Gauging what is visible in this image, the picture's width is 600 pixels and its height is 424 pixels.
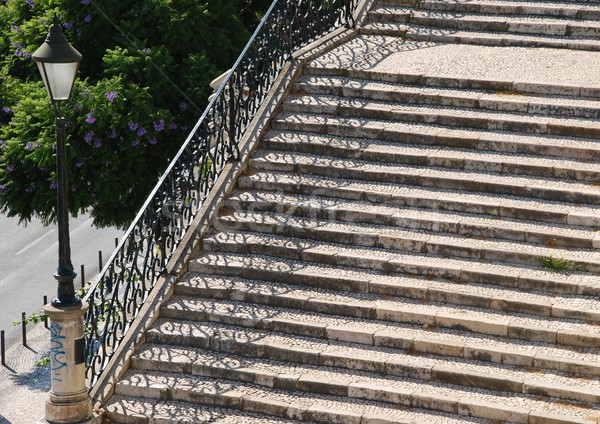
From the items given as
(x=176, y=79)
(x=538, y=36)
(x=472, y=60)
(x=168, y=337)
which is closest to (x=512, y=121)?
(x=472, y=60)

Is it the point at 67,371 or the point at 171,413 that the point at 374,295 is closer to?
the point at 171,413

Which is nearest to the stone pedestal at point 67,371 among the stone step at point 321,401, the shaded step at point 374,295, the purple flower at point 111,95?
the stone step at point 321,401

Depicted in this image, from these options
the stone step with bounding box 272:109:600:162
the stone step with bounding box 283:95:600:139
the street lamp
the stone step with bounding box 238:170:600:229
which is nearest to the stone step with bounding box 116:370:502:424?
the street lamp

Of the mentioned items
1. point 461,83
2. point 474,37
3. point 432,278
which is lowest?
point 432,278

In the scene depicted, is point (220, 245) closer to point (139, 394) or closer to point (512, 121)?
point (139, 394)

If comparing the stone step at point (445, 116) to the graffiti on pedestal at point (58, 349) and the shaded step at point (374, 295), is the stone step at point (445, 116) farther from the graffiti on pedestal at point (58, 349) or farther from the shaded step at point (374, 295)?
the graffiti on pedestal at point (58, 349)

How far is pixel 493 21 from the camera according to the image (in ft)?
46.5

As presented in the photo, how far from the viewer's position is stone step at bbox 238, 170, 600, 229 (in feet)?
35.8

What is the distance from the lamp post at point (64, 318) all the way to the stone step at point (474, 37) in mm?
5628

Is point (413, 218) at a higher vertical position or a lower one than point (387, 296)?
higher

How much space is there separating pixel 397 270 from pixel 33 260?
44.9 ft

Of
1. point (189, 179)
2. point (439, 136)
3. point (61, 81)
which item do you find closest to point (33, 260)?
point (189, 179)

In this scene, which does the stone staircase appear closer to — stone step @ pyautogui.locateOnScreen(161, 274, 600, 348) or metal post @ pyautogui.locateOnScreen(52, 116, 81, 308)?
stone step @ pyautogui.locateOnScreen(161, 274, 600, 348)

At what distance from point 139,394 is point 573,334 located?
394 cm
